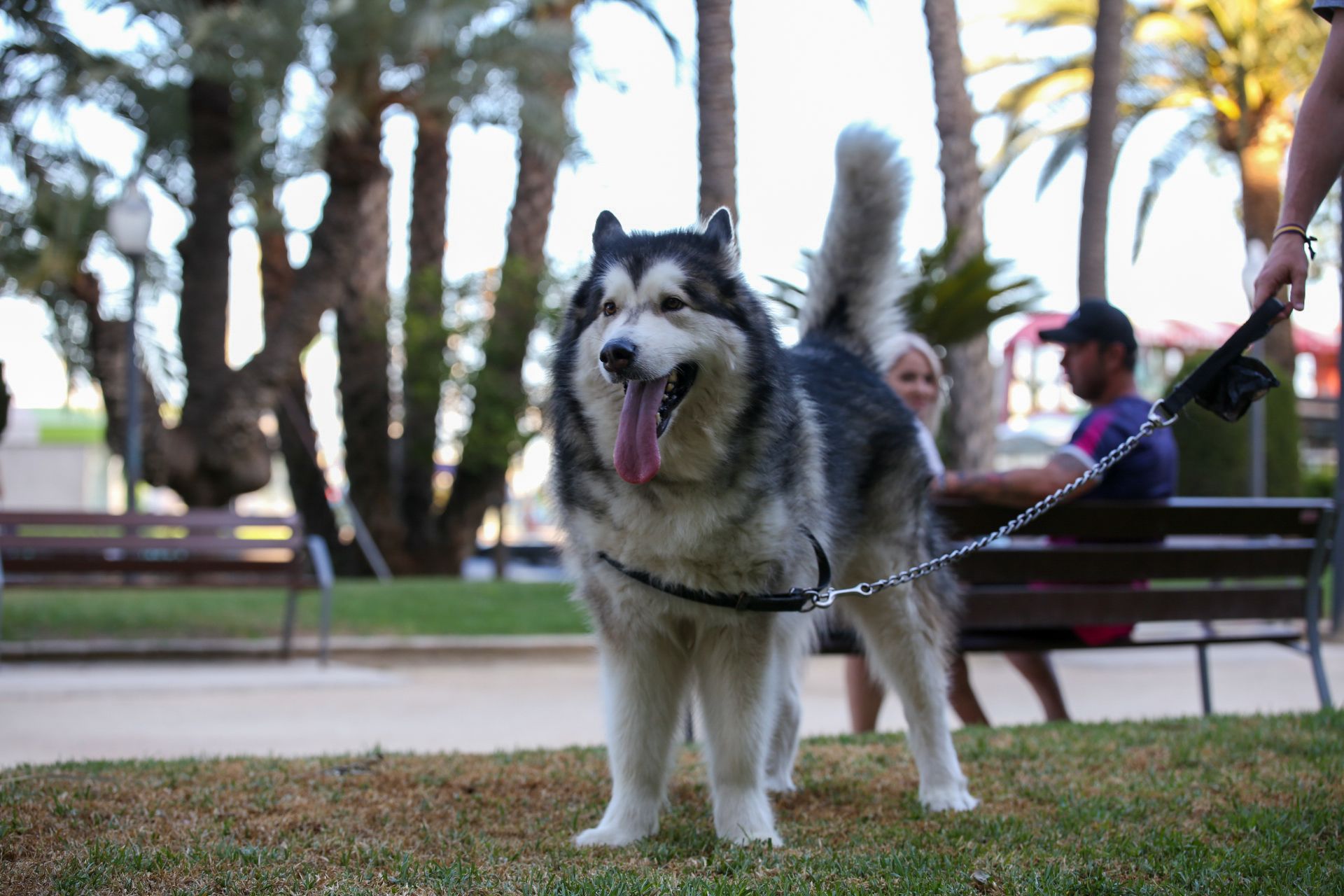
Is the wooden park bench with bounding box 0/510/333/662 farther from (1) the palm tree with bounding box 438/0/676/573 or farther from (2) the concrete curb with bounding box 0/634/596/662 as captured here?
(1) the palm tree with bounding box 438/0/676/573

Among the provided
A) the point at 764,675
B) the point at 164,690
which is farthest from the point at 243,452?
the point at 764,675

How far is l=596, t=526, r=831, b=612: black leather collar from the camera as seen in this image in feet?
11.6

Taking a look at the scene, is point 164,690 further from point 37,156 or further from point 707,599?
point 37,156

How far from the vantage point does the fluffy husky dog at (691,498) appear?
3.50 metres

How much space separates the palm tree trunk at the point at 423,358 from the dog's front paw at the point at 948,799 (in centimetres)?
1570

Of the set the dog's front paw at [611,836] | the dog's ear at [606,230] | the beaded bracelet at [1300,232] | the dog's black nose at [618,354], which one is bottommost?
the dog's front paw at [611,836]

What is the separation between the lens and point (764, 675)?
Answer: 3.71 metres

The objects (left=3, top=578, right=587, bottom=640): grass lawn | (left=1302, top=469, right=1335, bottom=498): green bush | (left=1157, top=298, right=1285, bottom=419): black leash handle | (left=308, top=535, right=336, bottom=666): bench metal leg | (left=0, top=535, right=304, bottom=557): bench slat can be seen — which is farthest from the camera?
(left=1302, top=469, right=1335, bottom=498): green bush

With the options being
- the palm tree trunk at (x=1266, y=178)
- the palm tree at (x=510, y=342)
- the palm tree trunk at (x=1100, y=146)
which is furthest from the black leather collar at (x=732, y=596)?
the palm tree trunk at (x=1266, y=178)

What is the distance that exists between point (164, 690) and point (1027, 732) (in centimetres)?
552

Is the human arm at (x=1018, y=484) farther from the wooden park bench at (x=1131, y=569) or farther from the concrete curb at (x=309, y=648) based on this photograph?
the concrete curb at (x=309, y=648)

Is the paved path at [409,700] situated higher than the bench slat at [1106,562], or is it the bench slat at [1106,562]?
the bench slat at [1106,562]

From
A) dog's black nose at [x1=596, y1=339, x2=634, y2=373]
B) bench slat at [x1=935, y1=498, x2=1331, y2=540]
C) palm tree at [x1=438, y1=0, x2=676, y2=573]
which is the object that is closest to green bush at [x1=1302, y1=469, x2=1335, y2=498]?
palm tree at [x1=438, y1=0, x2=676, y2=573]

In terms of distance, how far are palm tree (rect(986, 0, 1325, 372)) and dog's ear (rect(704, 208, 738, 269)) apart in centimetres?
1994
